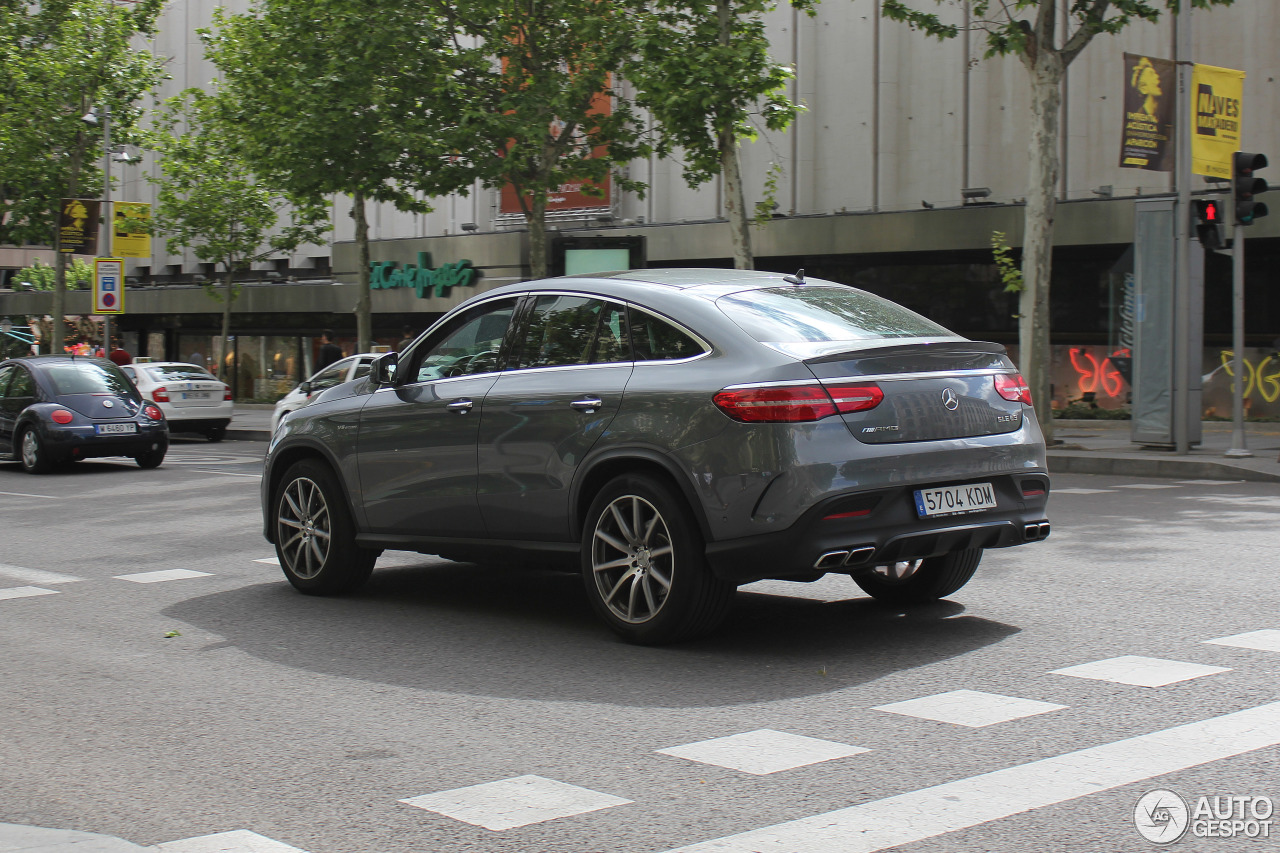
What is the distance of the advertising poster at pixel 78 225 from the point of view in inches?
1361

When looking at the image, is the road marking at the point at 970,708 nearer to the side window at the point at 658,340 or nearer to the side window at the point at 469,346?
the side window at the point at 658,340

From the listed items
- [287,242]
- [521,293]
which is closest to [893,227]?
[287,242]

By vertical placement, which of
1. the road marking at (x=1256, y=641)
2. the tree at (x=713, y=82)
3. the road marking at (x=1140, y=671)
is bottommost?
the road marking at (x=1140, y=671)

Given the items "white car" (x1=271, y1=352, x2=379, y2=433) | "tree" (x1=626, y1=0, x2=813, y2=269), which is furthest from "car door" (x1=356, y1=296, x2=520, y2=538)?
"white car" (x1=271, y1=352, x2=379, y2=433)

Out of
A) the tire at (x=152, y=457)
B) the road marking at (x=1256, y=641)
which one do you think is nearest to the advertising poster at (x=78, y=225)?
the tire at (x=152, y=457)

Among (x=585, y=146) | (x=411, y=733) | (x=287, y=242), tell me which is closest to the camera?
(x=411, y=733)

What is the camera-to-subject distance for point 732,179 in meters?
22.8

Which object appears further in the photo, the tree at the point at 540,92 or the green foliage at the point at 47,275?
the green foliage at the point at 47,275

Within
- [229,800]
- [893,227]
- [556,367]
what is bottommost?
[229,800]

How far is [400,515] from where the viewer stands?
7535 millimetres

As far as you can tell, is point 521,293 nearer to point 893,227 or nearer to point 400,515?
point 400,515

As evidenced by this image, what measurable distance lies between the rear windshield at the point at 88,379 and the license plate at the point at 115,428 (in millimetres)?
680

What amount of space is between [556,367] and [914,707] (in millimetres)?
2553

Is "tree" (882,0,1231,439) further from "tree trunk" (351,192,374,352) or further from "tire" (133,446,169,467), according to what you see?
"tree trunk" (351,192,374,352)
